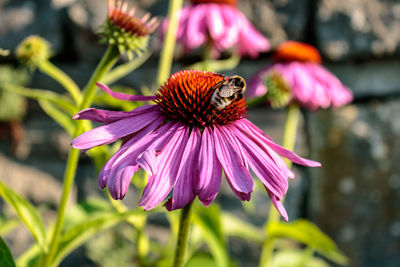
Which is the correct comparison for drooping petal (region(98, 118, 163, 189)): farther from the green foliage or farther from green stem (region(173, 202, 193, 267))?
the green foliage

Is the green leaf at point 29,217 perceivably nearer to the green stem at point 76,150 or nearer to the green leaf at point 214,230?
the green stem at point 76,150

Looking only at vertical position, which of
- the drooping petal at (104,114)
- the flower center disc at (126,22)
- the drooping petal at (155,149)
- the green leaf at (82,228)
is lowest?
the green leaf at (82,228)

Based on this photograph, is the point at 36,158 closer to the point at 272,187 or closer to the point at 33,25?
the point at 33,25

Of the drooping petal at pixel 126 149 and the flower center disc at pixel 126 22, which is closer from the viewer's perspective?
the drooping petal at pixel 126 149

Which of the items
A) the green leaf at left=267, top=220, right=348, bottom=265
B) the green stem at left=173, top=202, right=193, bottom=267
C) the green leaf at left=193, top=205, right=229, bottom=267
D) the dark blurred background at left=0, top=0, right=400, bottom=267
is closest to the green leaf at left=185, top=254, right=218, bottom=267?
the green leaf at left=267, top=220, right=348, bottom=265

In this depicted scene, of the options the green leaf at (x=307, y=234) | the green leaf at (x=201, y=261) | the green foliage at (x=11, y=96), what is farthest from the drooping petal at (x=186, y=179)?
the green foliage at (x=11, y=96)

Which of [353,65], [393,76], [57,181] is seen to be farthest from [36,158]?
[393,76]
